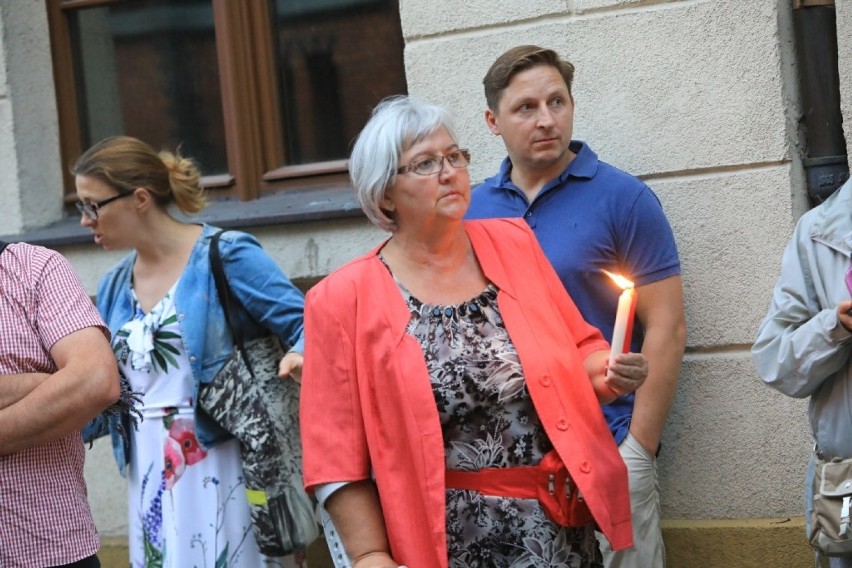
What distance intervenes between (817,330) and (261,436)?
2.14 m

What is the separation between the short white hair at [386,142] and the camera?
3641 mm

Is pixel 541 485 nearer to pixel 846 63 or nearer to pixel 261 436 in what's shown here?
pixel 261 436

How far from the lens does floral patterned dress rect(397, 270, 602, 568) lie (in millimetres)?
3414

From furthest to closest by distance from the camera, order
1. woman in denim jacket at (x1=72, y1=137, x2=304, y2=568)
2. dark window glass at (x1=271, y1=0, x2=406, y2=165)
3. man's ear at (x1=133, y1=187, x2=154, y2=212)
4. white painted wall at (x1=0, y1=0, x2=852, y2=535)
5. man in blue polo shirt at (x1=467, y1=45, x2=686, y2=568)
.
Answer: dark window glass at (x1=271, y1=0, x2=406, y2=165) < man's ear at (x1=133, y1=187, x2=154, y2=212) < white painted wall at (x1=0, y1=0, x2=852, y2=535) < woman in denim jacket at (x1=72, y1=137, x2=304, y2=568) < man in blue polo shirt at (x1=467, y1=45, x2=686, y2=568)

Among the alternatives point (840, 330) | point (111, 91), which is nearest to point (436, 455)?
point (840, 330)

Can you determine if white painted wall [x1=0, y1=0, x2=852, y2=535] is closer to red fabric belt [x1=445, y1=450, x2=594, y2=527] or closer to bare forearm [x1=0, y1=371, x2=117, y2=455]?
red fabric belt [x1=445, y1=450, x2=594, y2=527]

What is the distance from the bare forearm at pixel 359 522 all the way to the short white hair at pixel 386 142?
741 mm

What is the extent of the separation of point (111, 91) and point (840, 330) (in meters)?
4.55

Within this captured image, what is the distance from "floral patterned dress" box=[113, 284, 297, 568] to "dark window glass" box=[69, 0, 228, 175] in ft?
6.19

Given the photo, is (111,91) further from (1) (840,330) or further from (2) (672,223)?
(1) (840,330)

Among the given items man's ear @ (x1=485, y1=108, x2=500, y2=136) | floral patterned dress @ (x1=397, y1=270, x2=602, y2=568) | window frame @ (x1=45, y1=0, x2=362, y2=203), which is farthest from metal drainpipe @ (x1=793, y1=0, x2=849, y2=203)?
window frame @ (x1=45, y1=0, x2=362, y2=203)

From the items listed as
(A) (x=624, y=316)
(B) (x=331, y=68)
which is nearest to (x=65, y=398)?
(A) (x=624, y=316)

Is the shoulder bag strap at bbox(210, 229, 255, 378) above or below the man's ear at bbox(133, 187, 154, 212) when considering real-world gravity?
below

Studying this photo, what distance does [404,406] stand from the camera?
3.41 m
